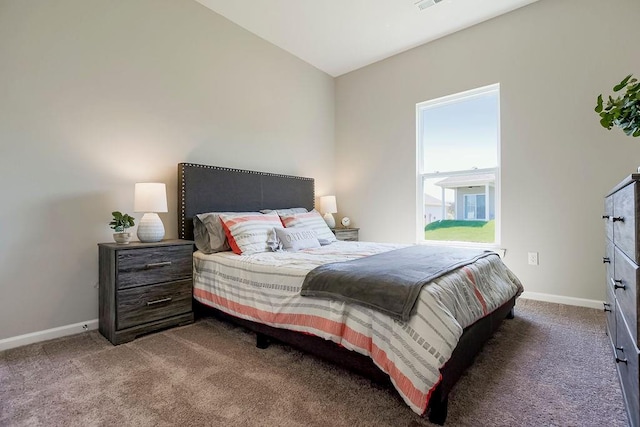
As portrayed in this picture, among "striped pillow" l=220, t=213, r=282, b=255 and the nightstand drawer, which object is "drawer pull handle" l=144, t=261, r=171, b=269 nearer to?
the nightstand drawer

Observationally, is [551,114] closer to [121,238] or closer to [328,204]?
[328,204]

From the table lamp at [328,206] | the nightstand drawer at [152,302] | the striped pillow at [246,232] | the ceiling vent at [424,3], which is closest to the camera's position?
the nightstand drawer at [152,302]

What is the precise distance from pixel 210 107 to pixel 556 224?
12.0 feet

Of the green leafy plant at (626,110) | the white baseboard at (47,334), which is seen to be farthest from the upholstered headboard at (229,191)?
the green leafy plant at (626,110)

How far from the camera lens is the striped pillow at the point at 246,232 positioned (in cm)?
259

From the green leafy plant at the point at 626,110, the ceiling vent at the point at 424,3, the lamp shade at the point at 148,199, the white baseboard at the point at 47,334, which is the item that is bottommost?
the white baseboard at the point at 47,334

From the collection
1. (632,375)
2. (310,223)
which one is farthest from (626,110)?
(310,223)

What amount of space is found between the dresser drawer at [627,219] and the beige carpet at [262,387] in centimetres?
77

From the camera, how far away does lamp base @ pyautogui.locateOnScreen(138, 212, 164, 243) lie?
241cm

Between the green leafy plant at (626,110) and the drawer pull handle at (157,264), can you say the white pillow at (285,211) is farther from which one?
the green leafy plant at (626,110)

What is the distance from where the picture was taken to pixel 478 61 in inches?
135

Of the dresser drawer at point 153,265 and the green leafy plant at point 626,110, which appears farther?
the dresser drawer at point 153,265

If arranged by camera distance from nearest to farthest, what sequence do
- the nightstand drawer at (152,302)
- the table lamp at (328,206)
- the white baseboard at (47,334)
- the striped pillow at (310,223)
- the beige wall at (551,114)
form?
1. the white baseboard at (47,334)
2. the nightstand drawer at (152,302)
3. the beige wall at (551,114)
4. the striped pillow at (310,223)
5. the table lamp at (328,206)

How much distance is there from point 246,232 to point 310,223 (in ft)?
2.72
